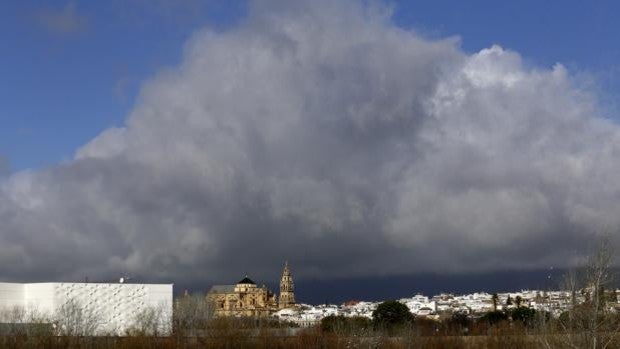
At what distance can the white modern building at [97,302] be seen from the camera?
98.3 meters

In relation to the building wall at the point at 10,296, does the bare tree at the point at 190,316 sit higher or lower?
lower

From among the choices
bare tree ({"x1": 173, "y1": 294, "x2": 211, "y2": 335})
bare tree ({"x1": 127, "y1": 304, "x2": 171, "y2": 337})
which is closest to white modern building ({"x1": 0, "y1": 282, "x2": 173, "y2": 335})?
bare tree ({"x1": 127, "y1": 304, "x2": 171, "y2": 337})

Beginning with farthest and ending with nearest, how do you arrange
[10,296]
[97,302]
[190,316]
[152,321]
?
[190,316]
[97,302]
[152,321]
[10,296]

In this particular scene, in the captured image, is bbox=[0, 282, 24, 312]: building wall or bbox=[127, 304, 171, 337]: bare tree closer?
bbox=[127, 304, 171, 337]: bare tree

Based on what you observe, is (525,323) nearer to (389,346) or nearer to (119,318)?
(389,346)

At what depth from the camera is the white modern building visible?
9831 centimetres

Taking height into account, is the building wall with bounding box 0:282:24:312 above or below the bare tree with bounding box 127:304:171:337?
above

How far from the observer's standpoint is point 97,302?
335ft

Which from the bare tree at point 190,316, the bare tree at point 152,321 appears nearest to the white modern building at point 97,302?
the bare tree at point 152,321

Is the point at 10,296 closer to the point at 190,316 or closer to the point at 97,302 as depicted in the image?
the point at 97,302

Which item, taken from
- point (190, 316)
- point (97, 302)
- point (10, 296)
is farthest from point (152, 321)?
point (10, 296)

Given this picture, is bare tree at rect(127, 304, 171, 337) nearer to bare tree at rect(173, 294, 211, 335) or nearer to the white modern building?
the white modern building

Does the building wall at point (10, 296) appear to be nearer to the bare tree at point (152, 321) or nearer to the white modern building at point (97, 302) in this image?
the white modern building at point (97, 302)

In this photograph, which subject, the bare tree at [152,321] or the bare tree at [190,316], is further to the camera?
the bare tree at [190,316]
